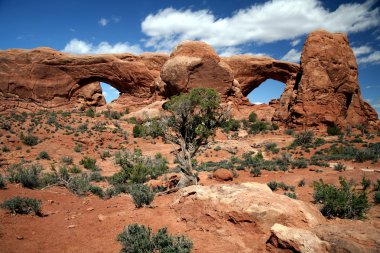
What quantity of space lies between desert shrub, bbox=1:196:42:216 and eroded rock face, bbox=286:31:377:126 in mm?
25492

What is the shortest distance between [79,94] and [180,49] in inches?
641

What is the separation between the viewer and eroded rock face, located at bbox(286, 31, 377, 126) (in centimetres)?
2623

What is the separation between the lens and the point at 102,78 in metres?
37.7

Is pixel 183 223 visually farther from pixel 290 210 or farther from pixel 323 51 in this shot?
pixel 323 51

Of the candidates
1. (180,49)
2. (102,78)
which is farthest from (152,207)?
(102,78)

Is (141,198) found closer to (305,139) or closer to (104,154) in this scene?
(104,154)

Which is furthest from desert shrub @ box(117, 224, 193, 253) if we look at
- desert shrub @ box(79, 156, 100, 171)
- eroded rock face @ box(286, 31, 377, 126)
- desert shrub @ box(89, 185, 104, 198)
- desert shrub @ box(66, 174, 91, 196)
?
eroded rock face @ box(286, 31, 377, 126)

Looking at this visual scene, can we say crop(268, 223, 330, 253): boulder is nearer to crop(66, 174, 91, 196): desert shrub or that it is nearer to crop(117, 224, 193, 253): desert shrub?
crop(117, 224, 193, 253): desert shrub

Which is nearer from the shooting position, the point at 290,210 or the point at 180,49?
the point at 290,210

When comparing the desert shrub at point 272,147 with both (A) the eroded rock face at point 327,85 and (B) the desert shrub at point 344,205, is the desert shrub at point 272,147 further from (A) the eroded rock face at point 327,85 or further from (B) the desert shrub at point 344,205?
(B) the desert shrub at point 344,205

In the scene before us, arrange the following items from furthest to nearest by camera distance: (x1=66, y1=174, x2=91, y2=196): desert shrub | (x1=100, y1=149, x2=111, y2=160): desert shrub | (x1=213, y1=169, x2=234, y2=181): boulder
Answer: (x1=100, y1=149, x2=111, y2=160): desert shrub, (x1=213, y1=169, x2=234, y2=181): boulder, (x1=66, y1=174, x2=91, y2=196): desert shrub

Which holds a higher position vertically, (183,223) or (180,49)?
(180,49)

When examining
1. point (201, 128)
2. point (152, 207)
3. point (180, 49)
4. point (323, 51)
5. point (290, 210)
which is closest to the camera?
point (290, 210)

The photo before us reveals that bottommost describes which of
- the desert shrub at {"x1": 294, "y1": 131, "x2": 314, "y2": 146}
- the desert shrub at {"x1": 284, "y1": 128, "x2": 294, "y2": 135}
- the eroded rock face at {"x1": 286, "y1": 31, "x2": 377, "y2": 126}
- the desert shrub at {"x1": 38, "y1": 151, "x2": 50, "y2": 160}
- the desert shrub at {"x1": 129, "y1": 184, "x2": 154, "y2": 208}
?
the desert shrub at {"x1": 129, "y1": 184, "x2": 154, "y2": 208}
